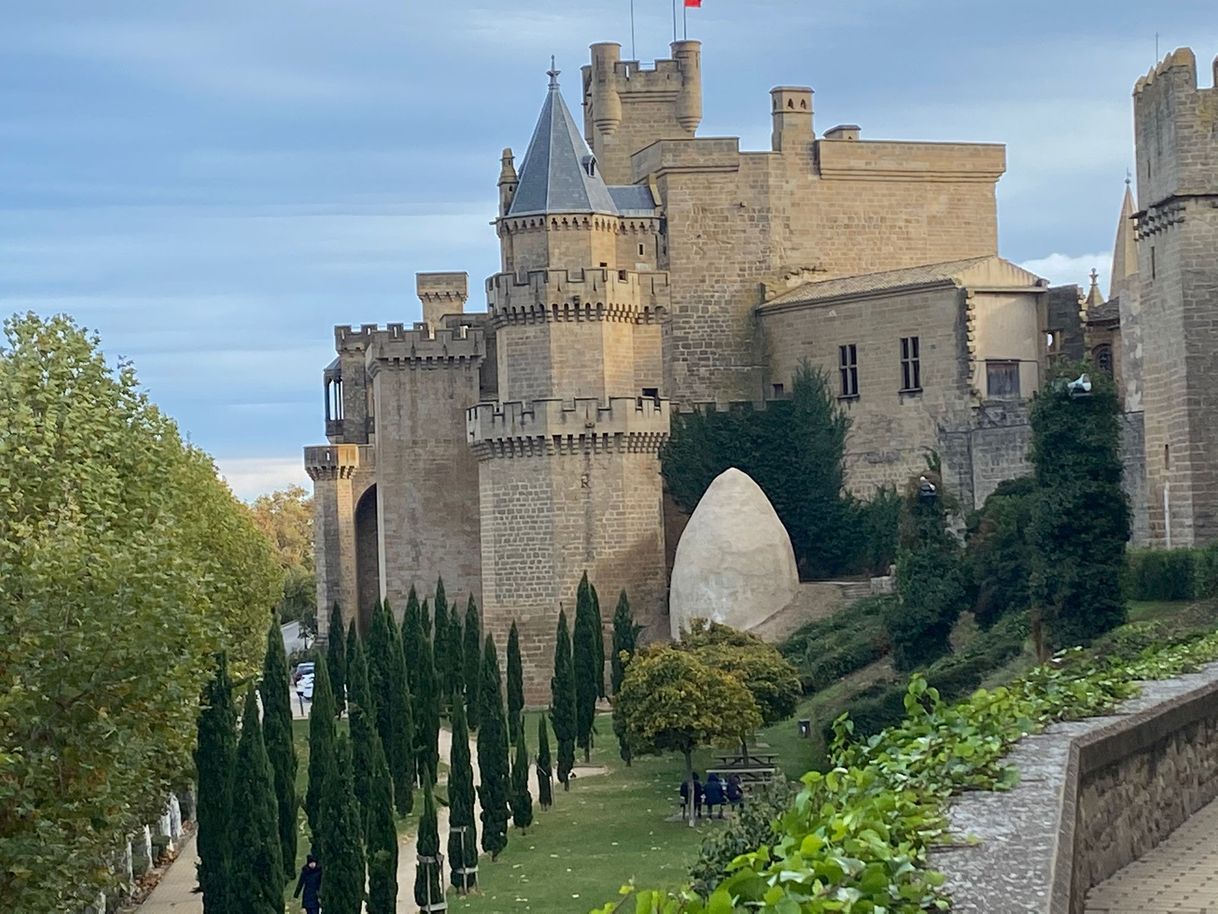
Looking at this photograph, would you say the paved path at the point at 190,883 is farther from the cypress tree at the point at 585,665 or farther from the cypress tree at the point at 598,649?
the cypress tree at the point at 598,649

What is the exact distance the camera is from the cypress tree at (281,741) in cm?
3023

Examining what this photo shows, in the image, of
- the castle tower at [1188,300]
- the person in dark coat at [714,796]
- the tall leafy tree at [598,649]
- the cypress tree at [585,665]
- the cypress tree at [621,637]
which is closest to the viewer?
the person in dark coat at [714,796]

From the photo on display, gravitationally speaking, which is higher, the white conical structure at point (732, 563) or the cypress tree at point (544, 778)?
the white conical structure at point (732, 563)

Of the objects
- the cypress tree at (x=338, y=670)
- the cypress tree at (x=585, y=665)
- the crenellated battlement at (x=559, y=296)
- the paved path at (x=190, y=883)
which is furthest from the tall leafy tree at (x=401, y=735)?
the crenellated battlement at (x=559, y=296)

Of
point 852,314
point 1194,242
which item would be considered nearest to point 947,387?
point 852,314

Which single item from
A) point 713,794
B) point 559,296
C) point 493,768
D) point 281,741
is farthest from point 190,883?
point 559,296

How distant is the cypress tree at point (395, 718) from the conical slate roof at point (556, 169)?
14018 millimetres

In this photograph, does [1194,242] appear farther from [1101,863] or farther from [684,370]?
[1101,863]

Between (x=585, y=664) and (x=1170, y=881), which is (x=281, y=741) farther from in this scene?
(x=1170, y=881)

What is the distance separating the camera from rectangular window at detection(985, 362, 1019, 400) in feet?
156

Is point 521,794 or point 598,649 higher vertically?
point 598,649

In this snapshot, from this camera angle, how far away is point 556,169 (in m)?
49.5

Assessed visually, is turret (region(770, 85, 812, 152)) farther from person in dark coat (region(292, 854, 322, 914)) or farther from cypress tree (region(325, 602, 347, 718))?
person in dark coat (region(292, 854, 322, 914))

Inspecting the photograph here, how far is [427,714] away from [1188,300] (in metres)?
14.6
